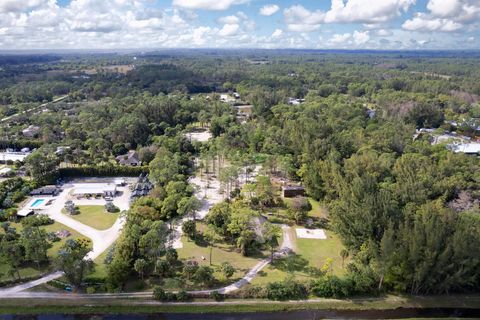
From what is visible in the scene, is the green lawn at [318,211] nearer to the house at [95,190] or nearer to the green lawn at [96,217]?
the green lawn at [96,217]

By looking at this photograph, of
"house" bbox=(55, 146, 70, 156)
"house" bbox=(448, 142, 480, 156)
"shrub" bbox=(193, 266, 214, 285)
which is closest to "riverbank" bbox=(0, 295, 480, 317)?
"shrub" bbox=(193, 266, 214, 285)

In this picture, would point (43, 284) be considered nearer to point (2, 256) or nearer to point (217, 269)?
point (2, 256)

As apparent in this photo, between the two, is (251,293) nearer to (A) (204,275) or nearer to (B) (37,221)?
(A) (204,275)

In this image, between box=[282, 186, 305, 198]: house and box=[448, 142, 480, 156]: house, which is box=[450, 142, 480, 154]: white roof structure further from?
box=[282, 186, 305, 198]: house

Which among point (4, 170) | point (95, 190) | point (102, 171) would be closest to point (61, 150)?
point (4, 170)

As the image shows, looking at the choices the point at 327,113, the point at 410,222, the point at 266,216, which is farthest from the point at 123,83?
the point at 410,222

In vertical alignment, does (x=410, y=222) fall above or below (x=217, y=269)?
above
